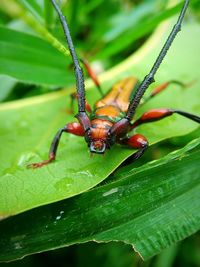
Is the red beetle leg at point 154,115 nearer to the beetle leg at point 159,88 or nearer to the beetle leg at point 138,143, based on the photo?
the beetle leg at point 138,143

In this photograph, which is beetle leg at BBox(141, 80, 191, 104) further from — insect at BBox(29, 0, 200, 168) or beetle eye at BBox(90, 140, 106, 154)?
beetle eye at BBox(90, 140, 106, 154)

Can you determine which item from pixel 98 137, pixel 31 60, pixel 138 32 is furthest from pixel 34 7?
pixel 98 137

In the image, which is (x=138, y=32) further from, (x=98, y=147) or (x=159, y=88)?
(x=98, y=147)

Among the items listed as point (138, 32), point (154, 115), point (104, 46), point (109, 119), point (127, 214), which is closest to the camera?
point (127, 214)

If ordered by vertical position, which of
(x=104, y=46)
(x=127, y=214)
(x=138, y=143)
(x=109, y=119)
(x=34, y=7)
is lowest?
(x=127, y=214)

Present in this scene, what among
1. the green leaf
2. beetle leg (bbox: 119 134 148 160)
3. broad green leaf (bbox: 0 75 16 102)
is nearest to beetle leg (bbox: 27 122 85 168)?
beetle leg (bbox: 119 134 148 160)

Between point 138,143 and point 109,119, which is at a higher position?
point 109,119
